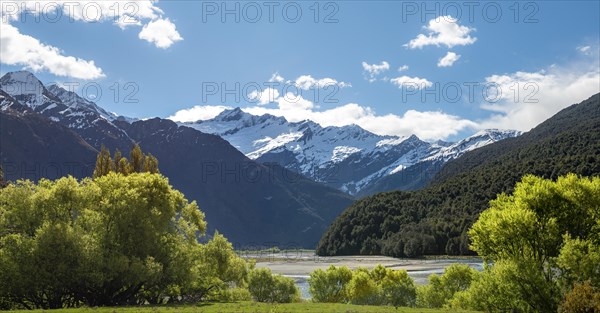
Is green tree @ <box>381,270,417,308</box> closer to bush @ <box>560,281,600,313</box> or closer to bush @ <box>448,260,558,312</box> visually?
bush @ <box>448,260,558,312</box>

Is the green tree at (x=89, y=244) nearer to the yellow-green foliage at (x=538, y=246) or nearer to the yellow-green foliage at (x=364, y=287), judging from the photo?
the yellow-green foliage at (x=364, y=287)

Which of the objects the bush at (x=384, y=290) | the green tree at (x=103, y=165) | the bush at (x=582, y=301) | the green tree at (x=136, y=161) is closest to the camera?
the bush at (x=582, y=301)

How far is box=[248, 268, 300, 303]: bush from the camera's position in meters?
72.9

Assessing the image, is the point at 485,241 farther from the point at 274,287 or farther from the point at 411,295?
the point at 274,287

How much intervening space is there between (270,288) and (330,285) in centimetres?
848

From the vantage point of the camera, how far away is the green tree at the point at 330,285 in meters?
72.9

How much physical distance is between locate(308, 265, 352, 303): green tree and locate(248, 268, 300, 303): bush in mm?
3072

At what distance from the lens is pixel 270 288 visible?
73.3 metres

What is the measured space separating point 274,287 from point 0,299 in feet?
115

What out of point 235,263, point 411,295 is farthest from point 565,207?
point 235,263

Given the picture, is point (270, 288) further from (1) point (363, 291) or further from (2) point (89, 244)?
(2) point (89, 244)

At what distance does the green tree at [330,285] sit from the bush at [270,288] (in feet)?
10.1

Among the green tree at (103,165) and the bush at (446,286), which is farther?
the green tree at (103,165)

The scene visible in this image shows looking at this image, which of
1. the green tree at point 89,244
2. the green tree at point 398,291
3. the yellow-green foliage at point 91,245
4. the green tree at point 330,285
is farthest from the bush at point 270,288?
the green tree at point 89,244
